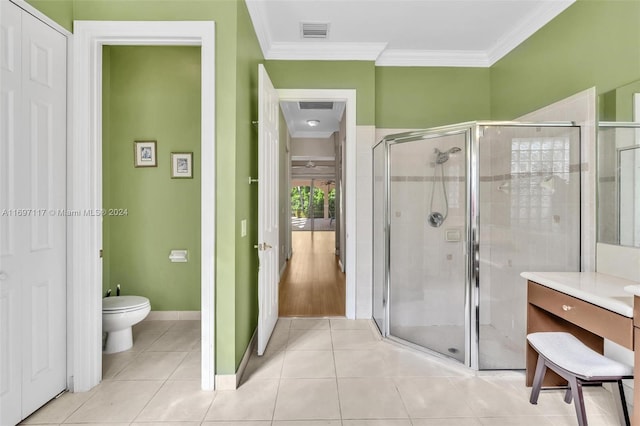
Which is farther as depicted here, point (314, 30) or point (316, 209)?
point (316, 209)

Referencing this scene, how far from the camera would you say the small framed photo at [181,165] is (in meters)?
3.24

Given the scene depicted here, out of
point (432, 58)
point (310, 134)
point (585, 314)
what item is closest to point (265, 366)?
point (585, 314)

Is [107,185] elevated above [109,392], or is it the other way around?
[107,185]

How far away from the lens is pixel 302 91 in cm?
339

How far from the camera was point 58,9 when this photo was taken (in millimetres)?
1927

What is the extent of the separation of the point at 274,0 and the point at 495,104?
8.12 feet

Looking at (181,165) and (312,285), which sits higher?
(181,165)

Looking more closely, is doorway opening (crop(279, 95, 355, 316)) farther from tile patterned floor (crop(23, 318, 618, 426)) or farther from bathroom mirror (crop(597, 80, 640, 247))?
bathroom mirror (crop(597, 80, 640, 247))

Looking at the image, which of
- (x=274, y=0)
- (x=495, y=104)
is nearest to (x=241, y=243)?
(x=274, y=0)

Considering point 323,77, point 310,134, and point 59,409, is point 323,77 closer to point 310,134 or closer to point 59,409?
point 59,409

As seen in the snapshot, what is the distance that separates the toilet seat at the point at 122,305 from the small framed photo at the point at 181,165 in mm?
1212

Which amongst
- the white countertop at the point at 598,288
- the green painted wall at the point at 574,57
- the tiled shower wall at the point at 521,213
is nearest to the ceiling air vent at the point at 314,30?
the tiled shower wall at the point at 521,213

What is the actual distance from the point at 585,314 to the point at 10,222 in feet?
9.84

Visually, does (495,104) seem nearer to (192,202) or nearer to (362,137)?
(362,137)
